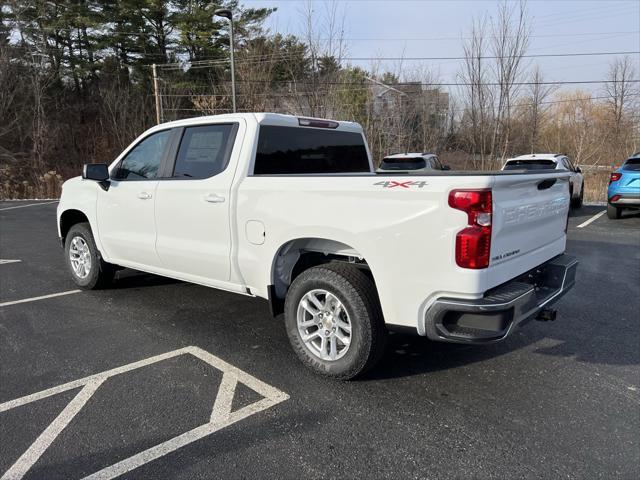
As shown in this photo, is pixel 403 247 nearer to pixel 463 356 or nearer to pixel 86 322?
pixel 463 356

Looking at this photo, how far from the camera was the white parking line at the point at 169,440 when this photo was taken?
262cm

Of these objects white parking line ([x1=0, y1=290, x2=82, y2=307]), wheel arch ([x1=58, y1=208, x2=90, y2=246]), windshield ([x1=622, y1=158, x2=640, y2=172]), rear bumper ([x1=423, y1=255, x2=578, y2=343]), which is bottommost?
white parking line ([x1=0, y1=290, x2=82, y2=307])

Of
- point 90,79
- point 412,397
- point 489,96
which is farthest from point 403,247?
point 90,79

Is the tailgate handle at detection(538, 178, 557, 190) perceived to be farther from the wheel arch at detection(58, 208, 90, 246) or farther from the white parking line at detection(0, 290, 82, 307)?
the white parking line at detection(0, 290, 82, 307)

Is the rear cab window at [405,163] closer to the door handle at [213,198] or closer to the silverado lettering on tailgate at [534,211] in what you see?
the silverado lettering on tailgate at [534,211]

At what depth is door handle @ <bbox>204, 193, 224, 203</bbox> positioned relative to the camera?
4.08 meters

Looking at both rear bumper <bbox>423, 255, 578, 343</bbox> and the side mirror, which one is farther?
the side mirror

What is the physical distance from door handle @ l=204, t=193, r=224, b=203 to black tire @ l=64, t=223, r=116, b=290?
2239mm

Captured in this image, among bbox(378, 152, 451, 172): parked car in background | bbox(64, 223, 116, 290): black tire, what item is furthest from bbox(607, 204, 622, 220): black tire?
bbox(64, 223, 116, 290): black tire

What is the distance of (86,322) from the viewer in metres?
4.85

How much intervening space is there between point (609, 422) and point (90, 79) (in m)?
39.5

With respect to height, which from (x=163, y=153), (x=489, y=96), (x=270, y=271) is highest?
(x=489, y=96)

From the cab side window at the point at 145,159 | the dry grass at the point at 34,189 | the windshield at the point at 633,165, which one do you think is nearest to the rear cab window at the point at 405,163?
the windshield at the point at 633,165

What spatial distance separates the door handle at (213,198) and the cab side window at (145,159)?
0.91m
